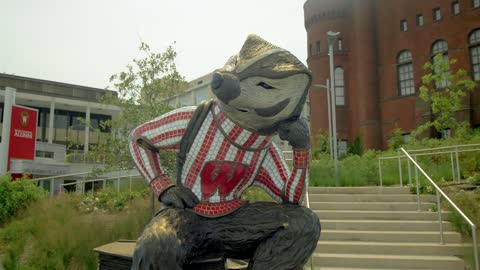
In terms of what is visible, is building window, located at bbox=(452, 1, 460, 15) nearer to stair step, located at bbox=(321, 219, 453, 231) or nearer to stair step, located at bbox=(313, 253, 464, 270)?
stair step, located at bbox=(321, 219, 453, 231)

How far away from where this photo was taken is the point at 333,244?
19.7ft

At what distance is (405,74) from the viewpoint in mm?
26766

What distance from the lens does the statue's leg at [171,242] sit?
1900mm

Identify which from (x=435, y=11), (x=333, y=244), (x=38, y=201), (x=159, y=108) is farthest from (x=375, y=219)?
(x=435, y=11)

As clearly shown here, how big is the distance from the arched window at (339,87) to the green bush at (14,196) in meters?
23.0

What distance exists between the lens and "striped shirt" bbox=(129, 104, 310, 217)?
221cm

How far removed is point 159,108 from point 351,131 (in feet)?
74.9

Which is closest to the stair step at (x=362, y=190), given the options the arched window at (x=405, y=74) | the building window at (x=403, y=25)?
the arched window at (x=405, y=74)

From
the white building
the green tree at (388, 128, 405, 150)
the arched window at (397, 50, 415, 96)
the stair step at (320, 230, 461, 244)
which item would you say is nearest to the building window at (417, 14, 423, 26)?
the arched window at (397, 50, 415, 96)

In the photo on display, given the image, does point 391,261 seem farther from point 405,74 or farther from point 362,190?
point 405,74

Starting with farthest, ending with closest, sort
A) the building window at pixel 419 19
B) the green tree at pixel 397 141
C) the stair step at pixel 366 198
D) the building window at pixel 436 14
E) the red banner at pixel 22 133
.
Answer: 1. the building window at pixel 419 19
2. the building window at pixel 436 14
3. the green tree at pixel 397 141
4. the red banner at pixel 22 133
5. the stair step at pixel 366 198

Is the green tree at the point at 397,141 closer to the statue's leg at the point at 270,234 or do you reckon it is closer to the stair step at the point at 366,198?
the stair step at the point at 366,198

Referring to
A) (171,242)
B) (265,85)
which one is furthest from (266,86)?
(171,242)

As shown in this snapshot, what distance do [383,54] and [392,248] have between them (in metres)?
24.2
